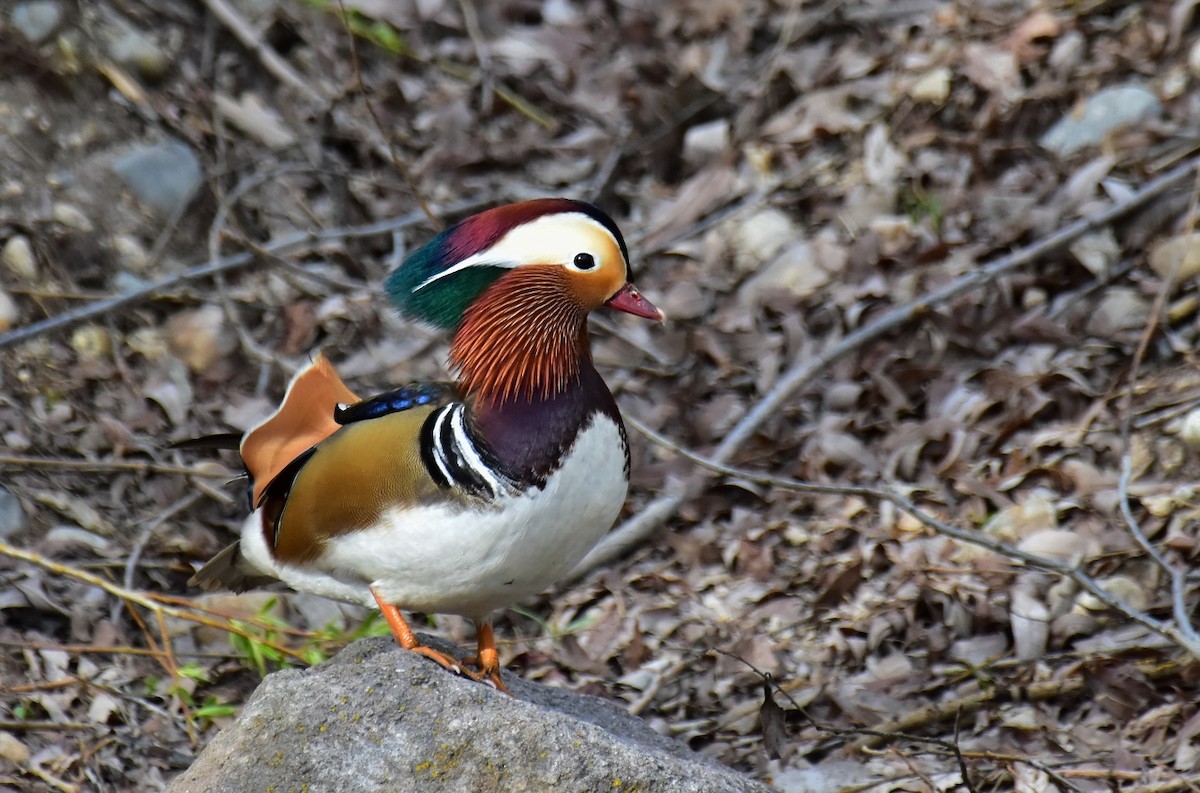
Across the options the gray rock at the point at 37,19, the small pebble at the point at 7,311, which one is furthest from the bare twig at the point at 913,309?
the gray rock at the point at 37,19

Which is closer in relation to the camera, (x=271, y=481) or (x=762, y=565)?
(x=271, y=481)

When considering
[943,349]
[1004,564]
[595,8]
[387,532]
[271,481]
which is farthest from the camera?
[595,8]

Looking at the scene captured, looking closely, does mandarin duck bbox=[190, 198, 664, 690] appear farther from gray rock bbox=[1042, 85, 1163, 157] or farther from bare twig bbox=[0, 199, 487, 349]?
gray rock bbox=[1042, 85, 1163, 157]

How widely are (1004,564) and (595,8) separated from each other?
3.83 metres

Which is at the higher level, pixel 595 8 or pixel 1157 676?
pixel 595 8

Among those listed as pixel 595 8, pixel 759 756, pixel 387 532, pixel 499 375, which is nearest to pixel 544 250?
pixel 499 375

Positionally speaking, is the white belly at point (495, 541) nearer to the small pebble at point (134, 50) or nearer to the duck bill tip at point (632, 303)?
the duck bill tip at point (632, 303)

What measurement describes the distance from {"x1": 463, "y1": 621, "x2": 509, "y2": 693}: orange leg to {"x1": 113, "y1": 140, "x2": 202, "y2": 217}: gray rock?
120 inches

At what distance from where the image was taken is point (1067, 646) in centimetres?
367

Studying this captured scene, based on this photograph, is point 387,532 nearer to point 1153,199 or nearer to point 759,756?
point 759,756

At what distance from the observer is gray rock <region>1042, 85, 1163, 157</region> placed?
5184 mm

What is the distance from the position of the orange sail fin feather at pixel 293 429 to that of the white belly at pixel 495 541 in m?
0.30

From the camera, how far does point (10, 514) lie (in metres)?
4.32

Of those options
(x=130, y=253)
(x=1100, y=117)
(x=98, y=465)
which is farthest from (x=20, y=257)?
(x=1100, y=117)
